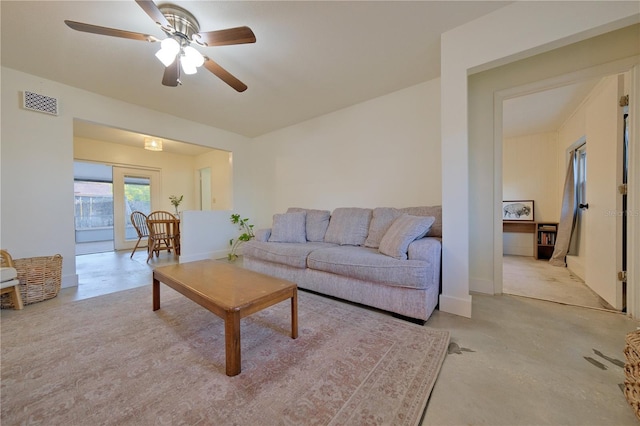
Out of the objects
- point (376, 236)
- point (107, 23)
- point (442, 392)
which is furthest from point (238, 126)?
point (442, 392)

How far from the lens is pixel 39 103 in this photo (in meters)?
2.56

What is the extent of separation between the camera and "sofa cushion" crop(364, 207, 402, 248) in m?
2.51

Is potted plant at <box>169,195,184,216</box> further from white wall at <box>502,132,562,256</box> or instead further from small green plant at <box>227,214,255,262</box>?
white wall at <box>502,132,562,256</box>

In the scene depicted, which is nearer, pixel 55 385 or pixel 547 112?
pixel 55 385

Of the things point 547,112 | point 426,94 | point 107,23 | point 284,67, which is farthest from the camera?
point 547,112

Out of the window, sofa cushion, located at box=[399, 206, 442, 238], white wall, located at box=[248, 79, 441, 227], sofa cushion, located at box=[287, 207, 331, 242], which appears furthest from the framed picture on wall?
sofa cushion, located at box=[287, 207, 331, 242]

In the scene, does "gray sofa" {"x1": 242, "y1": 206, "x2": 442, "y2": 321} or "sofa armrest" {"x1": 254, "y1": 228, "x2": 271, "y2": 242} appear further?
"sofa armrest" {"x1": 254, "y1": 228, "x2": 271, "y2": 242}

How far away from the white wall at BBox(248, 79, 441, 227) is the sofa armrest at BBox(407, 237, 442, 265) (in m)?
0.99

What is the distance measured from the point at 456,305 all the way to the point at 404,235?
726 mm

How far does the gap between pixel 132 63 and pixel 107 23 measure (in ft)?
1.68

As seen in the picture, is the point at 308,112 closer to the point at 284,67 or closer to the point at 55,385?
the point at 284,67

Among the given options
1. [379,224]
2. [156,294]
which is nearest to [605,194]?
[379,224]

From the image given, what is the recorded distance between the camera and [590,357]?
134cm

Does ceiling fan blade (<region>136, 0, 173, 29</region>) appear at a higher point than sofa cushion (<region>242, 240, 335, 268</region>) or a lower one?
higher
